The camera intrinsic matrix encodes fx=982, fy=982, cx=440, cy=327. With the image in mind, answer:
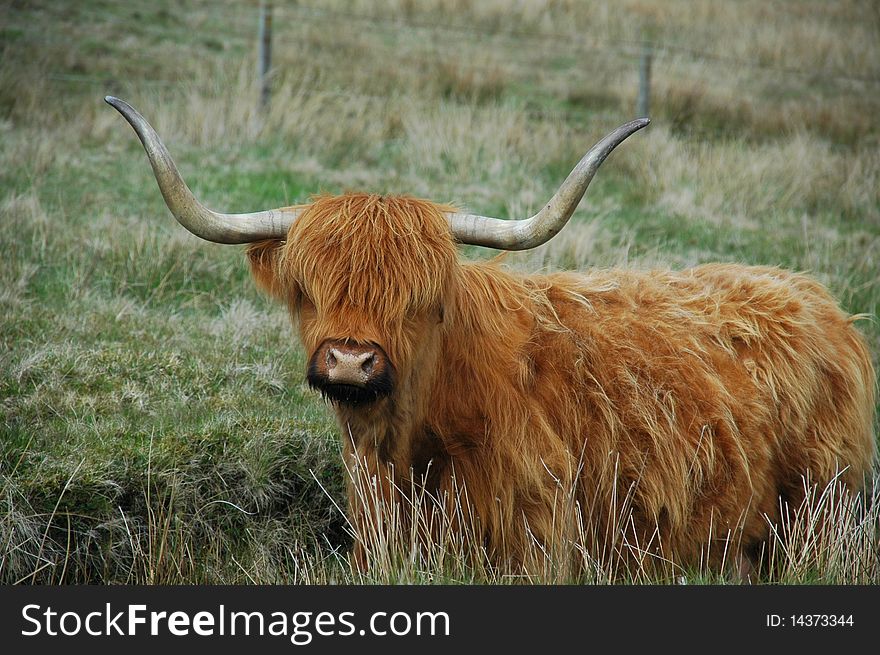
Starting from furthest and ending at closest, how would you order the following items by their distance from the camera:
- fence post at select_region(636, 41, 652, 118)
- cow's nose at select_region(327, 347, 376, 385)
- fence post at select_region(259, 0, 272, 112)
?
1. fence post at select_region(636, 41, 652, 118)
2. fence post at select_region(259, 0, 272, 112)
3. cow's nose at select_region(327, 347, 376, 385)

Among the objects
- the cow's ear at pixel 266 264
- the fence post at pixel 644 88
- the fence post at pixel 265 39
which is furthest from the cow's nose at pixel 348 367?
the fence post at pixel 644 88

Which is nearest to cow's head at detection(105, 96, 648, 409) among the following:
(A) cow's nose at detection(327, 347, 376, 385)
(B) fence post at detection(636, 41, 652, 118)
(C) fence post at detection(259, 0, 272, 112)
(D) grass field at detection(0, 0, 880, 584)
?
(A) cow's nose at detection(327, 347, 376, 385)

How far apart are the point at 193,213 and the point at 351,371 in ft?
3.09

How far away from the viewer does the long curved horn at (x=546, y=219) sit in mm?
3381

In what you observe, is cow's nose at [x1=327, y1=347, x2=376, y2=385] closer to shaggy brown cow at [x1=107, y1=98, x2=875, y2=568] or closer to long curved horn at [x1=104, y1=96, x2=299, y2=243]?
shaggy brown cow at [x1=107, y1=98, x2=875, y2=568]

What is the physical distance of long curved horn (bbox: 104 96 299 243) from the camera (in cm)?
344

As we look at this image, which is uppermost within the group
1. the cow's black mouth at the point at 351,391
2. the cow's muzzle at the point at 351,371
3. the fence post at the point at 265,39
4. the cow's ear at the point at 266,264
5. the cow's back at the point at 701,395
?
the fence post at the point at 265,39

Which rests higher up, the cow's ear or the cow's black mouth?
the cow's ear

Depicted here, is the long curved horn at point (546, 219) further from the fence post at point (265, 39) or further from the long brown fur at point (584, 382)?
the fence post at point (265, 39)

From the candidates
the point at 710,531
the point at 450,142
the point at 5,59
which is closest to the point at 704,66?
the point at 450,142

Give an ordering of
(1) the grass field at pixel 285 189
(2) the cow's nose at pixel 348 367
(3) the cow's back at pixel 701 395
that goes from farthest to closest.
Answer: (1) the grass field at pixel 285 189 < (3) the cow's back at pixel 701 395 < (2) the cow's nose at pixel 348 367

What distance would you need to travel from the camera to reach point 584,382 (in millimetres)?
3855

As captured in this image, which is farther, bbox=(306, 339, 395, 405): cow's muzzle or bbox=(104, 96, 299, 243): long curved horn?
bbox=(104, 96, 299, 243): long curved horn

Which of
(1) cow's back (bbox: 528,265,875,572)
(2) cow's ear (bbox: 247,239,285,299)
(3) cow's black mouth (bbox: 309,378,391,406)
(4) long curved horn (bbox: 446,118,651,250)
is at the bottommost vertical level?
(1) cow's back (bbox: 528,265,875,572)
